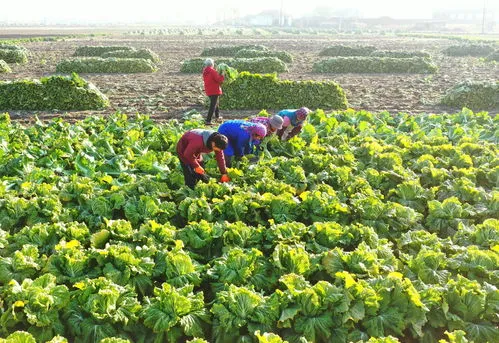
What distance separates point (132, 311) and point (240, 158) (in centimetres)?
483

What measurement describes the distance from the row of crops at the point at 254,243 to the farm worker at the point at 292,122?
38 centimetres

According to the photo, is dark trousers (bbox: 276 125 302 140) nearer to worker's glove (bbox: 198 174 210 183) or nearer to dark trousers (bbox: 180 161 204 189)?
worker's glove (bbox: 198 174 210 183)

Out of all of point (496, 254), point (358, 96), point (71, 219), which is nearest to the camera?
point (496, 254)

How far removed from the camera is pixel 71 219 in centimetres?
726

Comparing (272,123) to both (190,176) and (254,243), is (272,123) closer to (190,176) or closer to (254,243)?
(190,176)

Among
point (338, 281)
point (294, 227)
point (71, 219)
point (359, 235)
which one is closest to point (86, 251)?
point (71, 219)

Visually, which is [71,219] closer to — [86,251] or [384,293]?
[86,251]

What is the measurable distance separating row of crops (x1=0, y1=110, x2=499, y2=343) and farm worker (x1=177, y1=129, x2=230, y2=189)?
361 millimetres

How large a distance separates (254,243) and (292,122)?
14.2ft

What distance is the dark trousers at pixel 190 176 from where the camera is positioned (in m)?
8.36

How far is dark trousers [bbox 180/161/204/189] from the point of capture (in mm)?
8356

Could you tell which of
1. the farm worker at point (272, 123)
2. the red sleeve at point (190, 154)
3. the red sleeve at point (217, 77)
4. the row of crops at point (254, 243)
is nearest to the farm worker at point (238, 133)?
the row of crops at point (254, 243)

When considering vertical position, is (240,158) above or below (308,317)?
above

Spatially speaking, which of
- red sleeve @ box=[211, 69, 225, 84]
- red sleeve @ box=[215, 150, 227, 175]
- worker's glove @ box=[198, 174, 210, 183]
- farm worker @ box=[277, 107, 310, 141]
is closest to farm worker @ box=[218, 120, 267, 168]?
worker's glove @ box=[198, 174, 210, 183]
